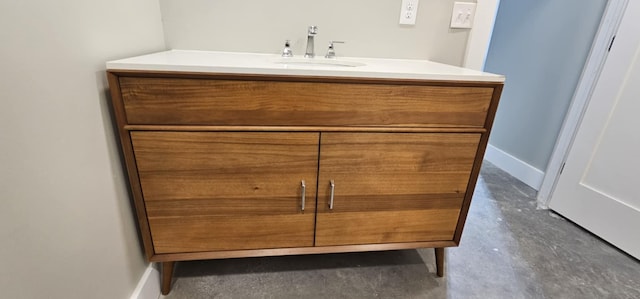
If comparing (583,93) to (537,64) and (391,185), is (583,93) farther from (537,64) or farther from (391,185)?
(391,185)

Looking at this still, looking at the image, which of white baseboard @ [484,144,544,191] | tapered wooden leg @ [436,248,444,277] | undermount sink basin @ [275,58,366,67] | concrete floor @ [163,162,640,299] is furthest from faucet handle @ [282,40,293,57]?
white baseboard @ [484,144,544,191]

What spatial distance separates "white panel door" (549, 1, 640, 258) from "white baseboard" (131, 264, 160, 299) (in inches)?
83.4

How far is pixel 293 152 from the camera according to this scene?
2.90 ft

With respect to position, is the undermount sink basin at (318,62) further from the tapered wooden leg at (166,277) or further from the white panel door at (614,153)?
the white panel door at (614,153)

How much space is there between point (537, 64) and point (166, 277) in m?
2.46

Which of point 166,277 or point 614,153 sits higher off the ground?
point 614,153

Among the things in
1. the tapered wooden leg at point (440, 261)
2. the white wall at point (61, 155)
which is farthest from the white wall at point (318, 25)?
the tapered wooden leg at point (440, 261)

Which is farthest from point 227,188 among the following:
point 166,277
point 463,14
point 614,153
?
point 614,153

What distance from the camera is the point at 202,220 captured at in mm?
938

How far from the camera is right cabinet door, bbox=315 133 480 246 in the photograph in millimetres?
915

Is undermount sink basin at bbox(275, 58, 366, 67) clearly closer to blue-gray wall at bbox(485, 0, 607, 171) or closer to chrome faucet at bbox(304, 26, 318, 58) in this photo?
chrome faucet at bbox(304, 26, 318, 58)

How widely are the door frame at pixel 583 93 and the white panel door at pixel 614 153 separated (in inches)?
1.7

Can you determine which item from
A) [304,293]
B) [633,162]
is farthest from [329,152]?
[633,162]

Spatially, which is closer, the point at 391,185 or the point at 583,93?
the point at 391,185
